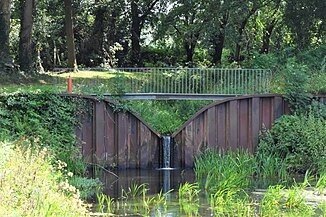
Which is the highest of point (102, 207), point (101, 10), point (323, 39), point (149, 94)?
point (101, 10)

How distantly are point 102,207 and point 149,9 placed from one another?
85.8ft

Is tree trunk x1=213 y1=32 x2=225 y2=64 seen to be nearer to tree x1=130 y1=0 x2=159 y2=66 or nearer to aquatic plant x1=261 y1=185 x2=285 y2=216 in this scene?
tree x1=130 y1=0 x2=159 y2=66

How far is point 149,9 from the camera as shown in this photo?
36.9 metres

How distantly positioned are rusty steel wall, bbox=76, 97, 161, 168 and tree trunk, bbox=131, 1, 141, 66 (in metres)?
17.8

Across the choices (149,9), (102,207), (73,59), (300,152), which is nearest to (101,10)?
(149,9)

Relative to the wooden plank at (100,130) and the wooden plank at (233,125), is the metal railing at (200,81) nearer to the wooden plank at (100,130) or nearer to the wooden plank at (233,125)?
the wooden plank at (233,125)

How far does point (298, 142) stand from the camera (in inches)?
681

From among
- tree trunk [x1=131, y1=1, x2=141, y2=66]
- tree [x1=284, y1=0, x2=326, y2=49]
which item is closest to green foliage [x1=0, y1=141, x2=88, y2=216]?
tree [x1=284, y1=0, x2=326, y2=49]

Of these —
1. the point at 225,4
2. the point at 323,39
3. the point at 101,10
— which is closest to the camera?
the point at 225,4

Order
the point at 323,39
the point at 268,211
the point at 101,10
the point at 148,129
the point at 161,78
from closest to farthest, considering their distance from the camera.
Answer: the point at 268,211 → the point at 148,129 → the point at 161,78 → the point at 323,39 → the point at 101,10

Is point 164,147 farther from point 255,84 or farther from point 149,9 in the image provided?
point 149,9

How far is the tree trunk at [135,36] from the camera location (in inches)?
1438

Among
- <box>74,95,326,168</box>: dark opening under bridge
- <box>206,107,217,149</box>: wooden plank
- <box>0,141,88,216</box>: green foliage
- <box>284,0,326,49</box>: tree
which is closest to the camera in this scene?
<box>0,141,88,216</box>: green foliage

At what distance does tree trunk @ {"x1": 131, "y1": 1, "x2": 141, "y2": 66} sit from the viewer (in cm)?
3653
